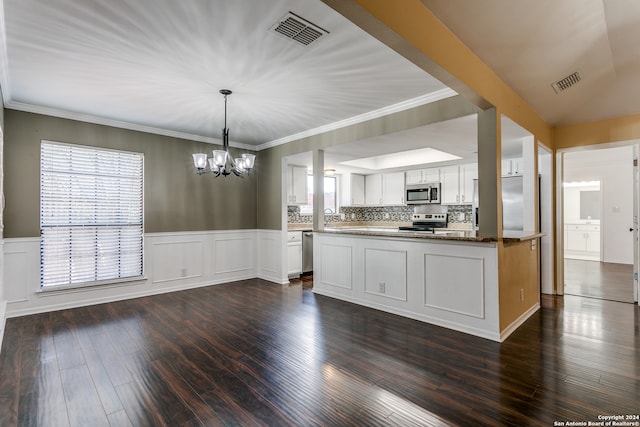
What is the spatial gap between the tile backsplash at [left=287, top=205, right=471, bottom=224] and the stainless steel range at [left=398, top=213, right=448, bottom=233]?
5.3 inches

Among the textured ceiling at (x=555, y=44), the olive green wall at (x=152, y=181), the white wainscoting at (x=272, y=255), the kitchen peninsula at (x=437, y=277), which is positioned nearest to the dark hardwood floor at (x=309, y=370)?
the kitchen peninsula at (x=437, y=277)

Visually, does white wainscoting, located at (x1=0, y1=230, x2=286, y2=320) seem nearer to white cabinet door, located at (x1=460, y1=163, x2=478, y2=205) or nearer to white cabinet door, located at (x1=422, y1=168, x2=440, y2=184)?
white cabinet door, located at (x1=422, y1=168, x2=440, y2=184)

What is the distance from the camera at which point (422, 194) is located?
676 centimetres

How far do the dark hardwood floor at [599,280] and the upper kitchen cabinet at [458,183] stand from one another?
2191 millimetres

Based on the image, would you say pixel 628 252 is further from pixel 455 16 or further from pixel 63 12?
pixel 63 12

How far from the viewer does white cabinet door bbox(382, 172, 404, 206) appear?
285 inches

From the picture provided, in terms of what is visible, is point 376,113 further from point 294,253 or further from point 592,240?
point 592,240

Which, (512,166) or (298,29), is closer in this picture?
(298,29)

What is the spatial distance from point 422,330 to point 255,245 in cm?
376

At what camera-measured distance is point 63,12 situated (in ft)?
6.90

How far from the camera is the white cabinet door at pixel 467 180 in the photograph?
615cm

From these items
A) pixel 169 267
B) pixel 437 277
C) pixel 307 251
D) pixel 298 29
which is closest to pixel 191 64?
pixel 298 29

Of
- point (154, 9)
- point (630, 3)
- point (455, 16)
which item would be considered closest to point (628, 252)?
point (630, 3)

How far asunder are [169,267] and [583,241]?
977cm
